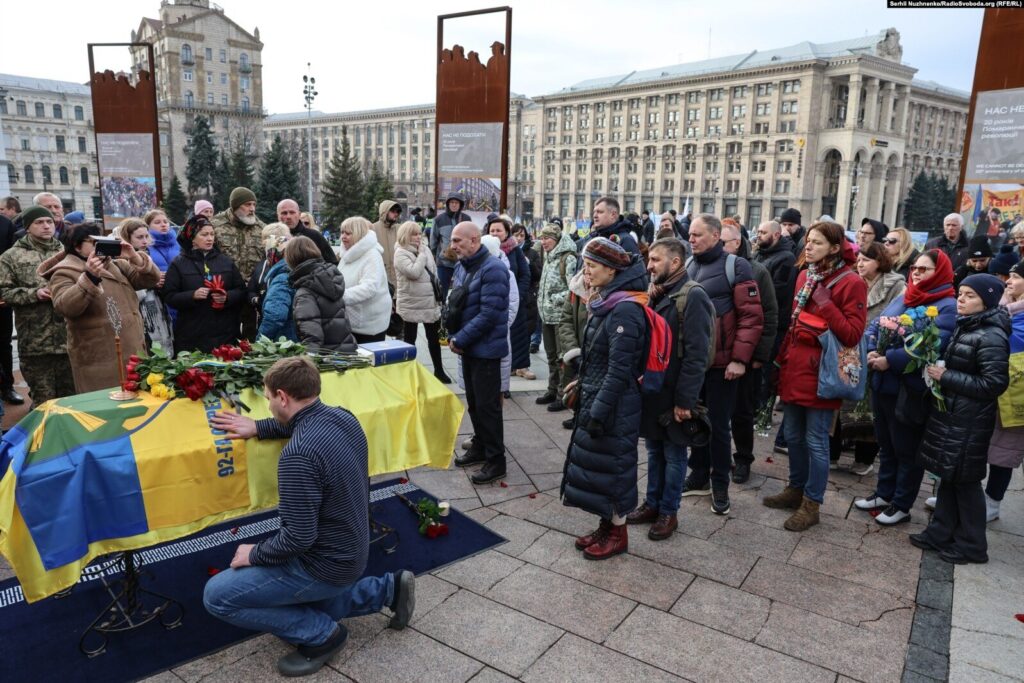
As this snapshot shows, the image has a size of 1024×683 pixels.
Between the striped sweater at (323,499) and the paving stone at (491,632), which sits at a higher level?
the striped sweater at (323,499)

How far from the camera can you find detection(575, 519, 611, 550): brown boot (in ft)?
14.8

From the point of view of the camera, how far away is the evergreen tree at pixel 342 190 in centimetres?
5012

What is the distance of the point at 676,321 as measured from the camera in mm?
4520

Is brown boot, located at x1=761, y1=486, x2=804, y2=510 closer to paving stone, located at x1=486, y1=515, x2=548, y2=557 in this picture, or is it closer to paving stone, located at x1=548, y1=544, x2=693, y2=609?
paving stone, located at x1=548, y1=544, x2=693, y2=609

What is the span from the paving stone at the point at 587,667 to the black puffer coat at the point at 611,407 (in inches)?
39.9

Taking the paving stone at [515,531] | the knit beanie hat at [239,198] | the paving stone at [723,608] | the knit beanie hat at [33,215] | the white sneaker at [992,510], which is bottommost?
the paving stone at [515,531]

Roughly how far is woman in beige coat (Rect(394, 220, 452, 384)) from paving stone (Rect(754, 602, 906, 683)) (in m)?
5.27

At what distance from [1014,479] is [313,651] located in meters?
6.26

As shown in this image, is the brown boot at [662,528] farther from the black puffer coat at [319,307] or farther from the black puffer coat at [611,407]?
the black puffer coat at [319,307]

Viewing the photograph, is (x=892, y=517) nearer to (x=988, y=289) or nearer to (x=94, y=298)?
(x=988, y=289)

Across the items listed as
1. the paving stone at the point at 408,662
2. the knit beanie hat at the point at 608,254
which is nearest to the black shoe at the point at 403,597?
the paving stone at the point at 408,662

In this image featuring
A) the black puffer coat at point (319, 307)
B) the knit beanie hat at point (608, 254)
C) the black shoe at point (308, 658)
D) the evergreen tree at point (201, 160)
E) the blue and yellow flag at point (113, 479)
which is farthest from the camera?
the evergreen tree at point (201, 160)

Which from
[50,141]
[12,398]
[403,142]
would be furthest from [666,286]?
[403,142]

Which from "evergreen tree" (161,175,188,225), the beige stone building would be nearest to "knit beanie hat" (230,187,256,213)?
"evergreen tree" (161,175,188,225)
